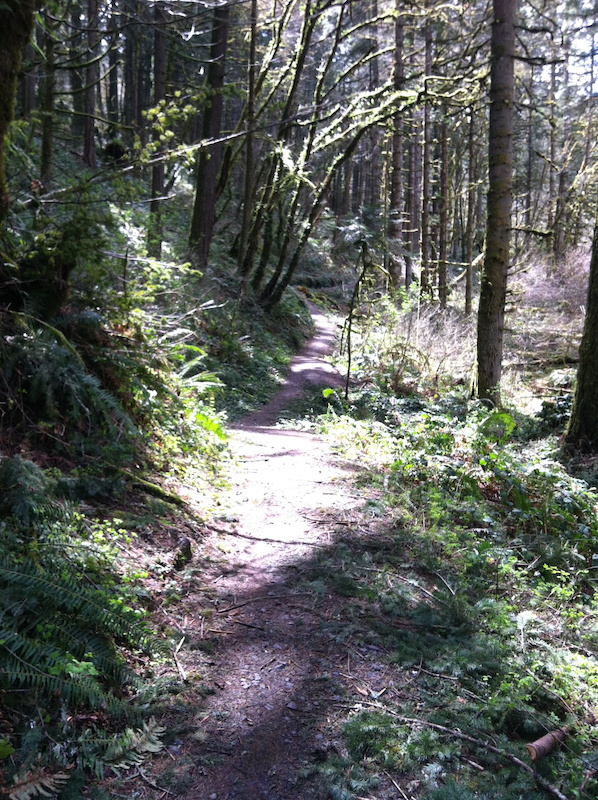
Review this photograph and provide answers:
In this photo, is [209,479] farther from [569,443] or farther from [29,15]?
[569,443]

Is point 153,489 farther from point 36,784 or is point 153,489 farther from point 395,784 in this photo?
point 395,784

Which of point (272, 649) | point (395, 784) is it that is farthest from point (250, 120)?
point (395, 784)

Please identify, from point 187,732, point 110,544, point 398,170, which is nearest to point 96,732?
point 187,732

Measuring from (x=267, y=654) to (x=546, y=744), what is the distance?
148 centimetres

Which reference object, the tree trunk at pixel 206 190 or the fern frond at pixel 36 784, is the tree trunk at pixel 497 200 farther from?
the fern frond at pixel 36 784

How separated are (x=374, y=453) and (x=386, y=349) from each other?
5.51 metres

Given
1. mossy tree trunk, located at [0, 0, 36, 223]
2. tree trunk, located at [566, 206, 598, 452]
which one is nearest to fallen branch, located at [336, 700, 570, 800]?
mossy tree trunk, located at [0, 0, 36, 223]

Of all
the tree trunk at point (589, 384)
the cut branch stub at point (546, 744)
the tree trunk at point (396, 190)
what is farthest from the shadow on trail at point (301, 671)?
the tree trunk at point (396, 190)

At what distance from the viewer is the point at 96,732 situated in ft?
7.98

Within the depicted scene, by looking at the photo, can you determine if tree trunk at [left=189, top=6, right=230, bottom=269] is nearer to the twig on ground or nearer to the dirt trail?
the dirt trail

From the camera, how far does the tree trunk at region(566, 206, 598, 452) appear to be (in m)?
7.67

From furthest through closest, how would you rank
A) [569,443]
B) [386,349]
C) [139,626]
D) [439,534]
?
[386,349] < [569,443] < [439,534] < [139,626]

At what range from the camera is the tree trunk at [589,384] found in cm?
767

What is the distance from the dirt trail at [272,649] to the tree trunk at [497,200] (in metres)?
4.48
